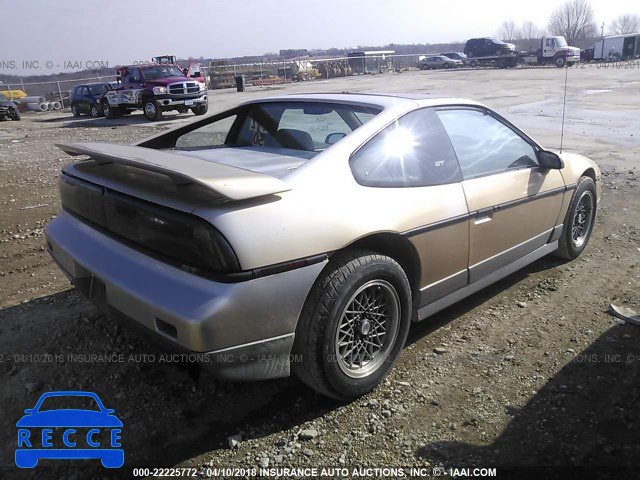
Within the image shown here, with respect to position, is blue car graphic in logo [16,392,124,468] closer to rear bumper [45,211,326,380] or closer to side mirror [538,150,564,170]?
rear bumper [45,211,326,380]

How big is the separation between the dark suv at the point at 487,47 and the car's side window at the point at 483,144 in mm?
50505

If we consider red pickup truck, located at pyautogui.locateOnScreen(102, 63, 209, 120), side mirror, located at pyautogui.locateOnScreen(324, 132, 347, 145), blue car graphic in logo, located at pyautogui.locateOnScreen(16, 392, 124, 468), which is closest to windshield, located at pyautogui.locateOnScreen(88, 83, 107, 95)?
red pickup truck, located at pyautogui.locateOnScreen(102, 63, 209, 120)

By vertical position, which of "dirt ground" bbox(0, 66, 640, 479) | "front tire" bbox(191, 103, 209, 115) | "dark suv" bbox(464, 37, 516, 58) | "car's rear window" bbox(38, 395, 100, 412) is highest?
"dark suv" bbox(464, 37, 516, 58)

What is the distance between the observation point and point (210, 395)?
2.88m

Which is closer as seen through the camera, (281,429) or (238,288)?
(238,288)

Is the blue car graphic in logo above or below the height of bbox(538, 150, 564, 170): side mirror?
below

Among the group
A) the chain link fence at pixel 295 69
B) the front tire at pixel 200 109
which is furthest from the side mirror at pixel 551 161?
the chain link fence at pixel 295 69

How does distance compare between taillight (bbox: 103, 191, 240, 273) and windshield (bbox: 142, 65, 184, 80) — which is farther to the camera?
windshield (bbox: 142, 65, 184, 80)

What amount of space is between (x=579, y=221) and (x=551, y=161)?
109 centimetres

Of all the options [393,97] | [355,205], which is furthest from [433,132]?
[355,205]

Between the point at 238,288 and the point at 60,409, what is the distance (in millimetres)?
1324

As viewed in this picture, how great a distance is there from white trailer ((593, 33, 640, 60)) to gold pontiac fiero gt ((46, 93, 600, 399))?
56.6 meters

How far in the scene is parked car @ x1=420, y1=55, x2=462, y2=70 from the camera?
5247 centimetres

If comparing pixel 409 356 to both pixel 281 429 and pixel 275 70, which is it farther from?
pixel 275 70
